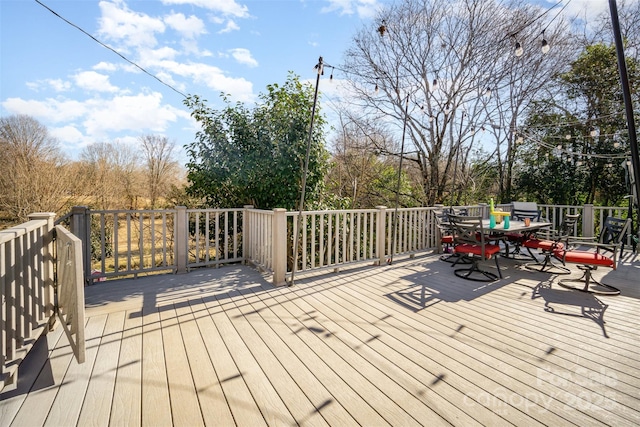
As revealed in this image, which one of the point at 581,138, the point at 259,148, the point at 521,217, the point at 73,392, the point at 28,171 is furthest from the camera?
the point at 28,171

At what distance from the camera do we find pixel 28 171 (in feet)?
30.1

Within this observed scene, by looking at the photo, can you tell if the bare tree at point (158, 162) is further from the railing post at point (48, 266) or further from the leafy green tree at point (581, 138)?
the leafy green tree at point (581, 138)

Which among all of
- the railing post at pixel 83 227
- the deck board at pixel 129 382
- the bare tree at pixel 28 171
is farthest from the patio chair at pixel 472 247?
the bare tree at pixel 28 171

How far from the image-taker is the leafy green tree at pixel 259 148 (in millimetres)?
4840

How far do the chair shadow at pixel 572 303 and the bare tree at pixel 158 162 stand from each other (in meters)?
14.3

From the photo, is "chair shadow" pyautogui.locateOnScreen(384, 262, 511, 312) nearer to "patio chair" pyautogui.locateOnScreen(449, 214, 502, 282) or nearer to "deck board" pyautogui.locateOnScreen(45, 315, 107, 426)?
"patio chair" pyautogui.locateOnScreen(449, 214, 502, 282)

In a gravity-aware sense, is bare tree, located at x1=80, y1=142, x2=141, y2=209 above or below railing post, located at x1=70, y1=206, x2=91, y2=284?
above

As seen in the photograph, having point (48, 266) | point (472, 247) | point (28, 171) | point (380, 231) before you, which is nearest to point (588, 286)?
point (472, 247)

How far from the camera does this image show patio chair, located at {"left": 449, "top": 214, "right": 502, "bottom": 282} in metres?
3.88

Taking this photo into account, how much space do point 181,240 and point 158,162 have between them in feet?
41.2

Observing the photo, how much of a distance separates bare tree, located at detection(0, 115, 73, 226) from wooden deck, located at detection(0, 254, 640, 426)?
8.39 metres

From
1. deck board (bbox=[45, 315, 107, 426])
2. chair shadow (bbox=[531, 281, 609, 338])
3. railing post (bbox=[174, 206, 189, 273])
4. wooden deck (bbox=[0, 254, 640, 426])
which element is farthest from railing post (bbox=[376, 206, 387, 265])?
deck board (bbox=[45, 315, 107, 426])

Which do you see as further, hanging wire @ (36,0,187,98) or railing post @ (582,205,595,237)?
railing post @ (582,205,595,237)

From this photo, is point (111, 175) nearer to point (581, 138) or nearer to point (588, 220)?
point (588, 220)
